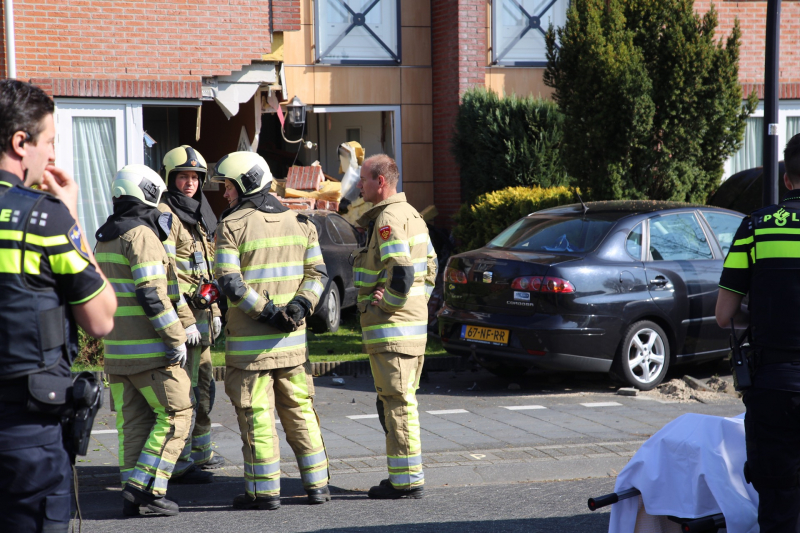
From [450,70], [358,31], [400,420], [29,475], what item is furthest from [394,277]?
[358,31]

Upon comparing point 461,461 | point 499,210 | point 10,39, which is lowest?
point 461,461

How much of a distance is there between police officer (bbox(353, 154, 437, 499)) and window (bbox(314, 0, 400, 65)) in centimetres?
1042

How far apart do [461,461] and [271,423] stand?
163 cm

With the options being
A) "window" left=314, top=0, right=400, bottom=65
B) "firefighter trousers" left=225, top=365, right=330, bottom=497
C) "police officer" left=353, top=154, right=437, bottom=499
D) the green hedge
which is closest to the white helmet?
"firefighter trousers" left=225, top=365, right=330, bottom=497

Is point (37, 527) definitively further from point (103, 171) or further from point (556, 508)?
point (103, 171)

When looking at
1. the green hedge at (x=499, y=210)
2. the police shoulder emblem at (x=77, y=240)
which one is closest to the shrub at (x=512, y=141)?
the green hedge at (x=499, y=210)

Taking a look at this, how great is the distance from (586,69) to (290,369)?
7.38 metres

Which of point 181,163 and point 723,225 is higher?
point 181,163

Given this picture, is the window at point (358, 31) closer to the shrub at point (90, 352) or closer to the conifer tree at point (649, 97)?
the conifer tree at point (649, 97)

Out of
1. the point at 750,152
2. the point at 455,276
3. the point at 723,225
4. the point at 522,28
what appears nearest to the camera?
the point at 455,276

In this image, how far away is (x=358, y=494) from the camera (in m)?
5.57

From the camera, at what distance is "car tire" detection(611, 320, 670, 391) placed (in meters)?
8.27

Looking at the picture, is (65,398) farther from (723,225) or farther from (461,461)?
(723,225)

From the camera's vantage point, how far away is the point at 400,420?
5.39m
